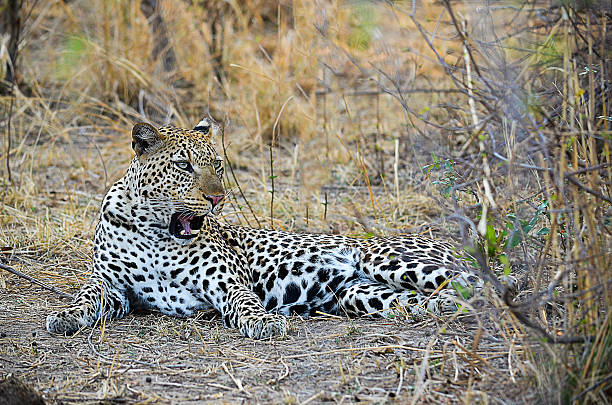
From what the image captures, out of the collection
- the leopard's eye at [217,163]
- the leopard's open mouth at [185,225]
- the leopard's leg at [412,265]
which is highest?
the leopard's eye at [217,163]

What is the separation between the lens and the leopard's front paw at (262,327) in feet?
14.7

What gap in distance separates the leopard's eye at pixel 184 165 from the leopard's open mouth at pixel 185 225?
30cm

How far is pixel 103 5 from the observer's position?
32.8 feet

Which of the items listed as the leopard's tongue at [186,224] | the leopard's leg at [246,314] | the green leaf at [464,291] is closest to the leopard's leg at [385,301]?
the leopard's leg at [246,314]

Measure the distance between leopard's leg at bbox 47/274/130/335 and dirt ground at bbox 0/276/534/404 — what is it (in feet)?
0.21

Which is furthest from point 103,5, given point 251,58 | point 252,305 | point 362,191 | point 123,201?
point 252,305

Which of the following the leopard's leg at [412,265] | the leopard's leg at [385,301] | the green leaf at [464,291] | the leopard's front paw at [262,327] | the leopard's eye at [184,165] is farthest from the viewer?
the leopard's leg at [412,265]

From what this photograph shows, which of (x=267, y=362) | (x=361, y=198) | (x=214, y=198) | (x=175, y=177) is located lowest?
(x=267, y=362)

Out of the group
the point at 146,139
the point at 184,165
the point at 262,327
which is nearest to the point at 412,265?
the point at 262,327

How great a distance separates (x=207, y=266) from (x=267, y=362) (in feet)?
3.83

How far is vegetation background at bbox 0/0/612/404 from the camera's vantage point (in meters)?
3.33

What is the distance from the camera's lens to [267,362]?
13.4ft

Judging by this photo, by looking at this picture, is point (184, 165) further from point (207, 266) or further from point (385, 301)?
point (385, 301)

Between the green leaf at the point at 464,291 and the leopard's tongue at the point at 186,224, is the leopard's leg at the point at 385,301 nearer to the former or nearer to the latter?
the green leaf at the point at 464,291
